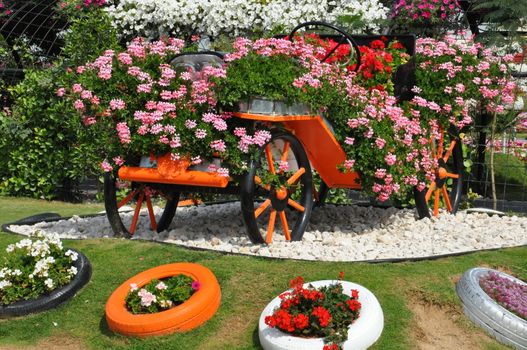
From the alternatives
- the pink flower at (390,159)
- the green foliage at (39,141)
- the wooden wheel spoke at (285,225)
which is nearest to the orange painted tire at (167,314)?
the wooden wheel spoke at (285,225)

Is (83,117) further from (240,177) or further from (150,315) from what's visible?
(150,315)

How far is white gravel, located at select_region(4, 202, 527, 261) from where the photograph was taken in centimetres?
566

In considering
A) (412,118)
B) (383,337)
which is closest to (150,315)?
(383,337)

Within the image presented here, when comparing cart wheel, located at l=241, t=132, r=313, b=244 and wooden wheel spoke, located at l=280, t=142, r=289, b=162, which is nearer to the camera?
cart wheel, located at l=241, t=132, r=313, b=244

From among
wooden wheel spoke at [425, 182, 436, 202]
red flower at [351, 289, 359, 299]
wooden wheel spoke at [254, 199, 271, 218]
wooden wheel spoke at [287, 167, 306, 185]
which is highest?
wooden wheel spoke at [287, 167, 306, 185]

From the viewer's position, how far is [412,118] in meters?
6.55

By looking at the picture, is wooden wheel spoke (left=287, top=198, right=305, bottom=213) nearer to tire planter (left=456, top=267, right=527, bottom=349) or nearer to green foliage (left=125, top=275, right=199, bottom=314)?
green foliage (left=125, top=275, right=199, bottom=314)

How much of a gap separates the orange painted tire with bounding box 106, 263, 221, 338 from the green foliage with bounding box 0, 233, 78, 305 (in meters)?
0.47

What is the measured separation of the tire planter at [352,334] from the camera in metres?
3.81

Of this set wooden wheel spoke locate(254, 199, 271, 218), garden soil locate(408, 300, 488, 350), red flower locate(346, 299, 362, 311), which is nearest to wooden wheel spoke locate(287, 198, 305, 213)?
wooden wheel spoke locate(254, 199, 271, 218)

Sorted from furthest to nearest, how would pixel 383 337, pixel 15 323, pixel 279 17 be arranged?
pixel 279 17 < pixel 15 323 < pixel 383 337

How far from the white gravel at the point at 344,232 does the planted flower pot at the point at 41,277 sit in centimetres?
120

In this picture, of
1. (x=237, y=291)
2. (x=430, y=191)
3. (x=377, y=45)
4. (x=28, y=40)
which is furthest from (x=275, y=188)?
(x=28, y=40)

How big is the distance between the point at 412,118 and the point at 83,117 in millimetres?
2971
